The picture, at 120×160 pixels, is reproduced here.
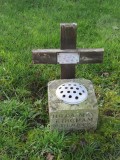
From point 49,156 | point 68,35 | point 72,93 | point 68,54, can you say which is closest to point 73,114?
point 72,93

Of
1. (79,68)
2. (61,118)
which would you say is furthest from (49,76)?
(61,118)

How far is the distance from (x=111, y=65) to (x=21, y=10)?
79.1 inches

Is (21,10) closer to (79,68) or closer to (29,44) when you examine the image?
(29,44)

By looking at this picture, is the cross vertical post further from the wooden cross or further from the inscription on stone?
the inscription on stone

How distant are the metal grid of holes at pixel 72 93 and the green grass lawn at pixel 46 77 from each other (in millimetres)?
325

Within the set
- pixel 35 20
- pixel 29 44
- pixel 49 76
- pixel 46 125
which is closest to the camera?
pixel 46 125

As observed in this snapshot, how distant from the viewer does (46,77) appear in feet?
13.4

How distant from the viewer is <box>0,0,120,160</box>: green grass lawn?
319cm

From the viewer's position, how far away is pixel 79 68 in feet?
14.1

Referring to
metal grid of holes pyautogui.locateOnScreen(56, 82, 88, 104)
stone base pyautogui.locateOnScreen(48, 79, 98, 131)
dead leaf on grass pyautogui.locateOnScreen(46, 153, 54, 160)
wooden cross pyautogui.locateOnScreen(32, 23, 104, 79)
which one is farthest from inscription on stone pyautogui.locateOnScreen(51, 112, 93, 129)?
wooden cross pyautogui.locateOnScreen(32, 23, 104, 79)

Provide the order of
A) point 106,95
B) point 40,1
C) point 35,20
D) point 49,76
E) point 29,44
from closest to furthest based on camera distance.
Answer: point 106,95, point 49,76, point 29,44, point 35,20, point 40,1

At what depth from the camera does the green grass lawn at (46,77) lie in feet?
10.5

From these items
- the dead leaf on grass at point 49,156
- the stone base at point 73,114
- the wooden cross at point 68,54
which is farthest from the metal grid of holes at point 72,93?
the dead leaf on grass at point 49,156

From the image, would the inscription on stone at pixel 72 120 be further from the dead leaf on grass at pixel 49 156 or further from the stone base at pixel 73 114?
the dead leaf on grass at pixel 49 156
